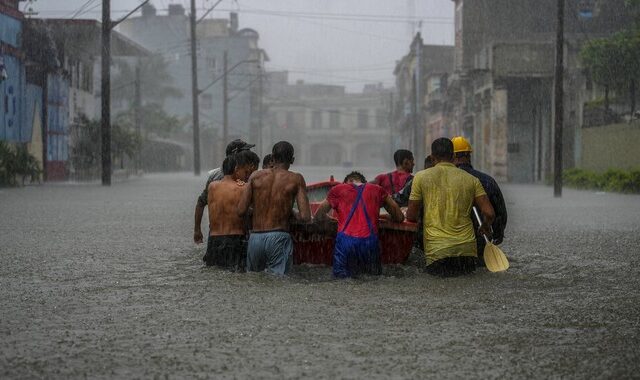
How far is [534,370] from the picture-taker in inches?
203

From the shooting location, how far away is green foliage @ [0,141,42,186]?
2895 cm

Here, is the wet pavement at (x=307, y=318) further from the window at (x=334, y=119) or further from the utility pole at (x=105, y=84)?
the window at (x=334, y=119)

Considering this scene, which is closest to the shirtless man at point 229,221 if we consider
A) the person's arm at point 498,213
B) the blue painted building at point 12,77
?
the person's arm at point 498,213

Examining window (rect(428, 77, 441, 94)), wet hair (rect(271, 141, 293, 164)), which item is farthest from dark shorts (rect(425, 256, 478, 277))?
window (rect(428, 77, 441, 94))

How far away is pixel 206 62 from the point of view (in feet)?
284

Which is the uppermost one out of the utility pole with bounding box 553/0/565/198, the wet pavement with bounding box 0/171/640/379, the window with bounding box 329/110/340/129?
the window with bounding box 329/110/340/129

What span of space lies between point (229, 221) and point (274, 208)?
623 millimetres

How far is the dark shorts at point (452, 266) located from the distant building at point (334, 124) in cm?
10427

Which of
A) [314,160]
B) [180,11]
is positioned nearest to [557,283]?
[180,11]

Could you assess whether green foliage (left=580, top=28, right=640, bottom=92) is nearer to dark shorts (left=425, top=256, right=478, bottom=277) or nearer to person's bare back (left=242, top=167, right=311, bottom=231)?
dark shorts (left=425, top=256, right=478, bottom=277)

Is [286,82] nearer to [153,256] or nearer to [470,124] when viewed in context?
[470,124]

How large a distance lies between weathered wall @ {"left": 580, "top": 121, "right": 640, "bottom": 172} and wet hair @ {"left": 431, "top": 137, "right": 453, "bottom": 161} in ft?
73.2

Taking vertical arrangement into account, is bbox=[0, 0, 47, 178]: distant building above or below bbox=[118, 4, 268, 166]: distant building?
below

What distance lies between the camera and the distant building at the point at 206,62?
84500 millimetres
